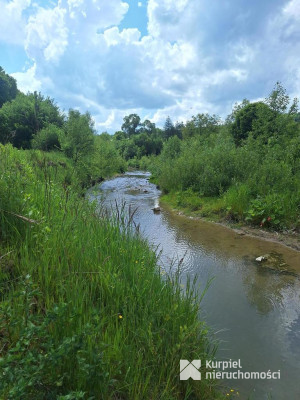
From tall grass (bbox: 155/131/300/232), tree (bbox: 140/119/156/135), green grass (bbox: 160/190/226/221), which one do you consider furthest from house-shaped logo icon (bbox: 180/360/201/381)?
tree (bbox: 140/119/156/135)

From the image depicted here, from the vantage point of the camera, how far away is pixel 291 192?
413 inches

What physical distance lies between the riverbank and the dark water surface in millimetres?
432

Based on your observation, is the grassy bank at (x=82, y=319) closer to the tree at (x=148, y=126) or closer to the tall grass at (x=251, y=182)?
the tall grass at (x=251, y=182)

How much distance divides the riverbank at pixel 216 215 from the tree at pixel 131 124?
98989 mm

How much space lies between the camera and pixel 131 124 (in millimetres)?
112125

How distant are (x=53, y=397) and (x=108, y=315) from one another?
3.60ft

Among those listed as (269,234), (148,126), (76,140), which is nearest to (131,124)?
(148,126)

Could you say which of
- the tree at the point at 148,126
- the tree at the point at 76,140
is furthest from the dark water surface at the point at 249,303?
the tree at the point at 148,126

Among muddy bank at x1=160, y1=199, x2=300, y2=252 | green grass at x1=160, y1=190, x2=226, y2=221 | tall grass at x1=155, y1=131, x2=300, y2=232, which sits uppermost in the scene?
tall grass at x1=155, y1=131, x2=300, y2=232

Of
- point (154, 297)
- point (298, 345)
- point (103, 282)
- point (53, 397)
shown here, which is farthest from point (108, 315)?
point (298, 345)

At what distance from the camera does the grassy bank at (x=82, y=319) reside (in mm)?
1753

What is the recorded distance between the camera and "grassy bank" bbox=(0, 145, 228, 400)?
175cm

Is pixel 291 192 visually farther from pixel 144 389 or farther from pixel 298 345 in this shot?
pixel 144 389

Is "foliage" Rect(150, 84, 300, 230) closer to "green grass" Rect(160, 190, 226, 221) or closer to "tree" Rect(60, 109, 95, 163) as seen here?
"green grass" Rect(160, 190, 226, 221)
